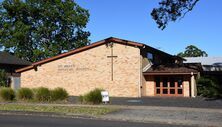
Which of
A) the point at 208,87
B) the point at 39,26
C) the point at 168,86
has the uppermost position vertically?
the point at 39,26

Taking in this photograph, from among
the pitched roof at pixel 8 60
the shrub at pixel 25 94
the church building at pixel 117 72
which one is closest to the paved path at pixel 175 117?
the shrub at pixel 25 94

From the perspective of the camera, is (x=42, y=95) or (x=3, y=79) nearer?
(x=42, y=95)

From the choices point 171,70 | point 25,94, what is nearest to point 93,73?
point 171,70

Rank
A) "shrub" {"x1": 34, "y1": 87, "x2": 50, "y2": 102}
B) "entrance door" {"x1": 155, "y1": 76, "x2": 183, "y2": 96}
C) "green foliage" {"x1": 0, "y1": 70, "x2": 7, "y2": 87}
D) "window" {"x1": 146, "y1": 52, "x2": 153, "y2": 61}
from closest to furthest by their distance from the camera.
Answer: "shrub" {"x1": 34, "y1": 87, "x2": 50, "y2": 102} < "entrance door" {"x1": 155, "y1": 76, "x2": 183, "y2": 96} < "window" {"x1": 146, "y1": 52, "x2": 153, "y2": 61} < "green foliage" {"x1": 0, "y1": 70, "x2": 7, "y2": 87}

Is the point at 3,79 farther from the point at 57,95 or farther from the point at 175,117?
the point at 175,117

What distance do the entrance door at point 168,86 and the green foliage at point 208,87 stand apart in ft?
6.27

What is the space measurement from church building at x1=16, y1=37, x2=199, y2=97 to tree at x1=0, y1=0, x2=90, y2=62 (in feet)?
73.1

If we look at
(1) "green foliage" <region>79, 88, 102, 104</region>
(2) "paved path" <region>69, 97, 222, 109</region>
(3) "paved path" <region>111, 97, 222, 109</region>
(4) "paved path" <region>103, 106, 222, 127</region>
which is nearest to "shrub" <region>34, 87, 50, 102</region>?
(2) "paved path" <region>69, 97, 222, 109</region>

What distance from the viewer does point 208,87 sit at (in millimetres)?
39375

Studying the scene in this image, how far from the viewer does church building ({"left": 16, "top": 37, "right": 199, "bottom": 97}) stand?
127 ft

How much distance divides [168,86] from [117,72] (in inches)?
198

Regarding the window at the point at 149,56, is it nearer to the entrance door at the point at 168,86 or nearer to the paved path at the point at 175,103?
the entrance door at the point at 168,86

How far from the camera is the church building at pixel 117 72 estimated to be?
3884 cm

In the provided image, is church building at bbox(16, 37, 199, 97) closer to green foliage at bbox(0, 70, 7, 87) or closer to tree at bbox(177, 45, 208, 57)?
green foliage at bbox(0, 70, 7, 87)
